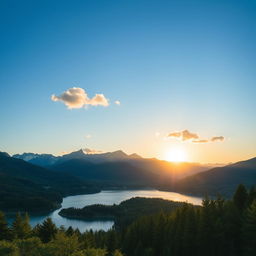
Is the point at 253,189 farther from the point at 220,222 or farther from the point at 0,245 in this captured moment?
the point at 0,245

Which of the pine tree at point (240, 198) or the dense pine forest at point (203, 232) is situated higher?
the pine tree at point (240, 198)

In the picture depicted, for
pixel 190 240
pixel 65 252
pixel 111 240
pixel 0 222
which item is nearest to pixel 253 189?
pixel 190 240

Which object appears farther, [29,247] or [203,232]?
[203,232]

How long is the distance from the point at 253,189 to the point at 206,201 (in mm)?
13685

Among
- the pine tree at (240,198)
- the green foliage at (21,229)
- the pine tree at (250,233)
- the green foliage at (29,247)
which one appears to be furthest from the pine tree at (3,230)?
the pine tree at (240,198)

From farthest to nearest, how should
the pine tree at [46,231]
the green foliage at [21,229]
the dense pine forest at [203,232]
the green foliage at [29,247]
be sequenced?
the pine tree at [46,231] < the green foliage at [21,229] < the dense pine forest at [203,232] < the green foliage at [29,247]

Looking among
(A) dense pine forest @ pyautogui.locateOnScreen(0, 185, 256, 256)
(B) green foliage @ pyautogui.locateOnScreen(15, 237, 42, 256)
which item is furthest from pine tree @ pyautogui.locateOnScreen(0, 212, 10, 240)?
(B) green foliage @ pyautogui.locateOnScreen(15, 237, 42, 256)

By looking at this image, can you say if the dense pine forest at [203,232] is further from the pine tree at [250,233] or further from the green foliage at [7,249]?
the green foliage at [7,249]

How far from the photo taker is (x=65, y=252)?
34.6 metres

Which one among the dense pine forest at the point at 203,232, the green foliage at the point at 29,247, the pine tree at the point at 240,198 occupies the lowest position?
the dense pine forest at the point at 203,232

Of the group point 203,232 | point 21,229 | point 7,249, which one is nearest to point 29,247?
point 7,249

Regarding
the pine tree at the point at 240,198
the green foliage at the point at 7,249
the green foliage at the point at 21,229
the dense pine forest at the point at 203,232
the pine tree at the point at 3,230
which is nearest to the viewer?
the green foliage at the point at 7,249

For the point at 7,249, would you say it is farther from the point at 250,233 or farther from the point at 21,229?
the point at 250,233

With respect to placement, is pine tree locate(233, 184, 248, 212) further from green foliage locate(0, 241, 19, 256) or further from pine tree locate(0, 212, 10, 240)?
green foliage locate(0, 241, 19, 256)
